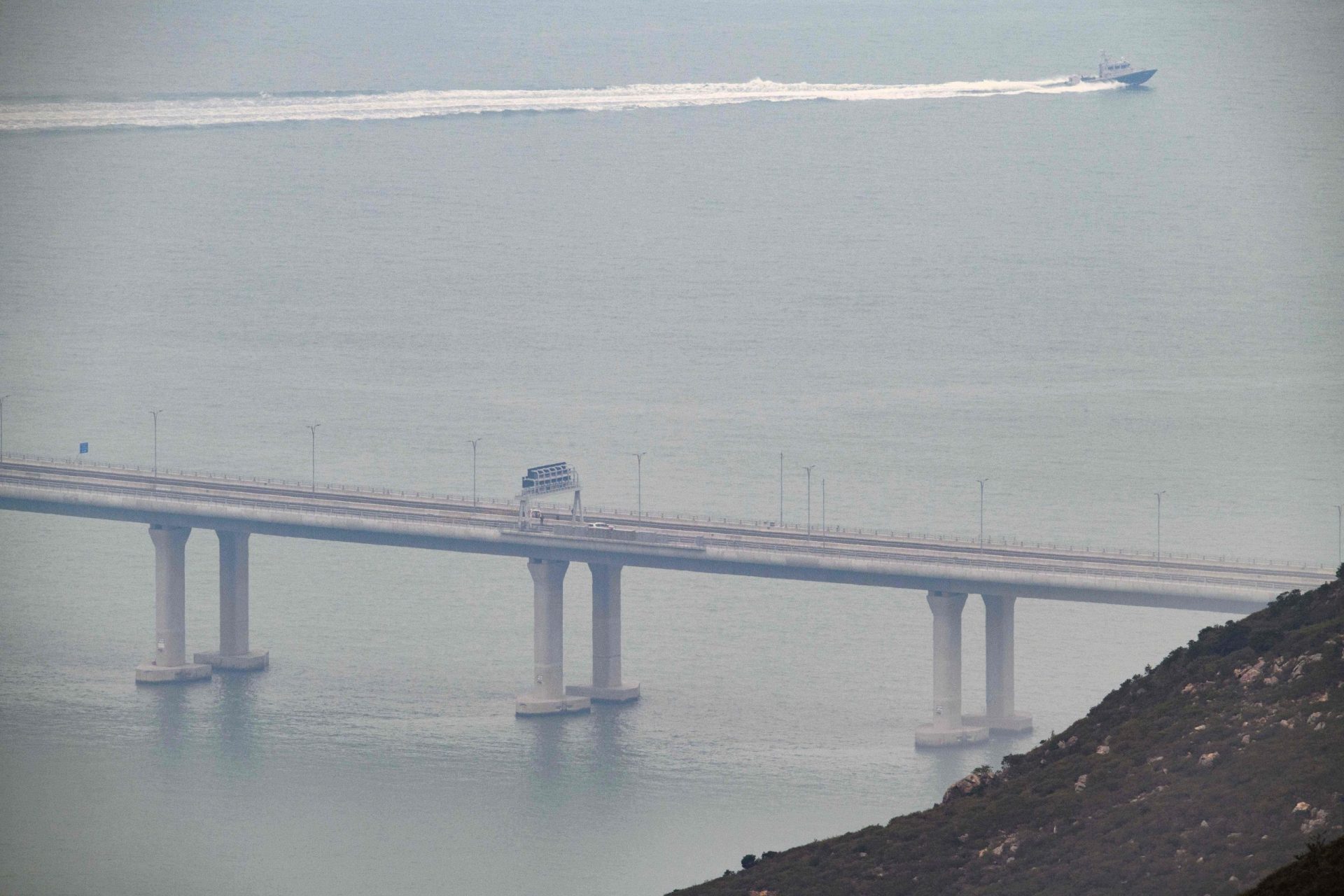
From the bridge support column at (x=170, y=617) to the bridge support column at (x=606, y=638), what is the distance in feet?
61.0

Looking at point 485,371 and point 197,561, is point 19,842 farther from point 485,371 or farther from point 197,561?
point 485,371

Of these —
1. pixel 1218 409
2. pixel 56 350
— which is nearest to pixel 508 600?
pixel 1218 409

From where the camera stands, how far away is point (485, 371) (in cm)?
18012

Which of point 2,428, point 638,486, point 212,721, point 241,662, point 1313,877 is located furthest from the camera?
point 2,428

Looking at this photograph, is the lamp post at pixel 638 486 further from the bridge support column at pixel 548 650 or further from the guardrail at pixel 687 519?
the bridge support column at pixel 548 650

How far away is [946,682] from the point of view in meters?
115

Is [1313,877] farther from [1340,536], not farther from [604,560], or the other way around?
[604,560]

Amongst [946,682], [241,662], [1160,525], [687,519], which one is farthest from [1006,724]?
[241,662]

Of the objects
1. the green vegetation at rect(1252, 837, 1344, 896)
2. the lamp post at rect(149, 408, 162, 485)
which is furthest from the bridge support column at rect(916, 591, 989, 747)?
the green vegetation at rect(1252, 837, 1344, 896)

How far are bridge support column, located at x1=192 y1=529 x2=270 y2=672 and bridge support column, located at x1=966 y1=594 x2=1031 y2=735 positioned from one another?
3421 cm

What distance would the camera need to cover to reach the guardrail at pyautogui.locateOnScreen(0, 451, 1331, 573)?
119m

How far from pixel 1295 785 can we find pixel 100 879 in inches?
1868

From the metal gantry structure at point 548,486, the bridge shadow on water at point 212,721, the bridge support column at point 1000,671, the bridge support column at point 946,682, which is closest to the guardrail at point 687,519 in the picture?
the metal gantry structure at point 548,486

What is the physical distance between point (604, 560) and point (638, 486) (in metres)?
15.7
